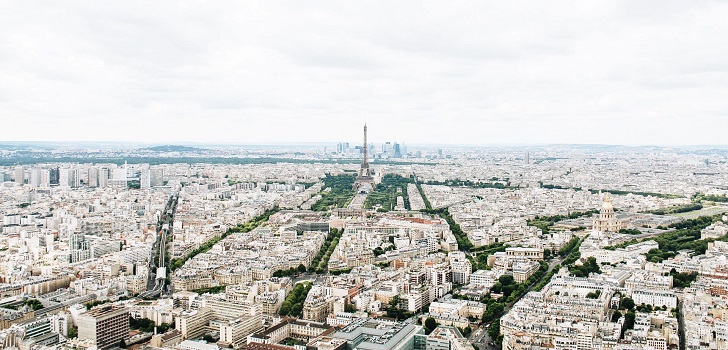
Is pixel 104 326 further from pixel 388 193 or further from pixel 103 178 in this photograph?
pixel 103 178

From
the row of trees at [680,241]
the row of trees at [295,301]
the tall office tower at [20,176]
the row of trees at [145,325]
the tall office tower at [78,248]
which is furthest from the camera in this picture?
the tall office tower at [20,176]

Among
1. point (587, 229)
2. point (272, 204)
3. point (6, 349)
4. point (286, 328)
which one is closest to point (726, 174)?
point (587, 229)

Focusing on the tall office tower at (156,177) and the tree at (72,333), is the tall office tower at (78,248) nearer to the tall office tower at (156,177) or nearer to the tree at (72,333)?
the tree at (72,333)

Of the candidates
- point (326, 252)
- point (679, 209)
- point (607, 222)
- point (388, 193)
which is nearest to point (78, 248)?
point (326, 252)

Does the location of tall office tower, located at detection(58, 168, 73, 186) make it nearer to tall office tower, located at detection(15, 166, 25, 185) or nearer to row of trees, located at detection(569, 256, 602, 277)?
tall office tower, located at detection(15, 166, 25, 185)

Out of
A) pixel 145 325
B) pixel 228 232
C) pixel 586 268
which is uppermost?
pixel 586 268

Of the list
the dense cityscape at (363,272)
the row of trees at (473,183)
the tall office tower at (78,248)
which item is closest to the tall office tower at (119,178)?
the dense cityscape at (363,272)
